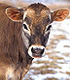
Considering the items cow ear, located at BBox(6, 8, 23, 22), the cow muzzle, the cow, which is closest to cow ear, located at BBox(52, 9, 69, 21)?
the cow

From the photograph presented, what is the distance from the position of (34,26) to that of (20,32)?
61 cm

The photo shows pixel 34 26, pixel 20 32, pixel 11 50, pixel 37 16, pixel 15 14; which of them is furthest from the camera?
pixel 11 50

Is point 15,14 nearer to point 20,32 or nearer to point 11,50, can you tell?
point 20,32

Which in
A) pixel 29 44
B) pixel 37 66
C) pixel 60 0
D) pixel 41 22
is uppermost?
pixel 41 22

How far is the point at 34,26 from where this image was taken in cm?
450

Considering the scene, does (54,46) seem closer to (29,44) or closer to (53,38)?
(53,38)

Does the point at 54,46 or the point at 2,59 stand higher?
the point at 2,59

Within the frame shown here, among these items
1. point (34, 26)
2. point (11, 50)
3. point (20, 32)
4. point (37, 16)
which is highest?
point (37, 16)

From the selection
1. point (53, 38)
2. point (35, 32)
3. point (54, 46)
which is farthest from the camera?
point (53, 38)

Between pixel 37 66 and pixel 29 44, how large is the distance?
3.47 metres

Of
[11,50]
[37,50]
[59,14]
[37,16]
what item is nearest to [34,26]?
[37,16]

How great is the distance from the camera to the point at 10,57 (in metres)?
5.20

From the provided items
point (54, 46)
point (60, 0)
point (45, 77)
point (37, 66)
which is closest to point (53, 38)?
point (54, 46)

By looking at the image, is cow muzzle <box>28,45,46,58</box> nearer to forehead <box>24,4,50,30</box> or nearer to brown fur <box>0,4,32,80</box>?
forehead <box>24,4,50,30</box>
